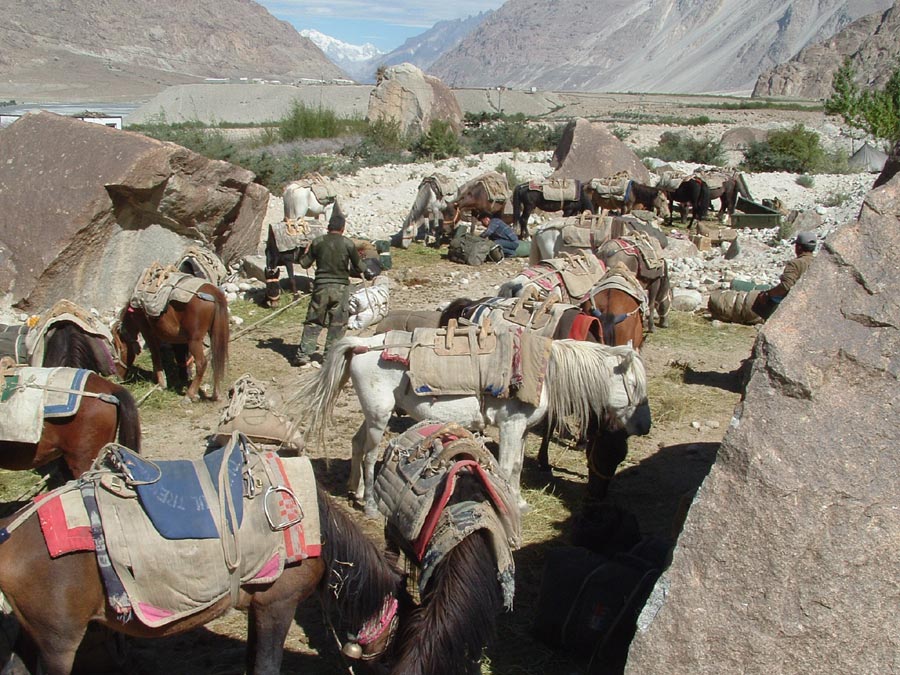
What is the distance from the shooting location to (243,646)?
158 inches

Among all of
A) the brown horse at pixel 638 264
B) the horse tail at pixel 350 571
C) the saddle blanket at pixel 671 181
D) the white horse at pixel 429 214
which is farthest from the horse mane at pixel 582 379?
the saddle blanket at pixel 671 181

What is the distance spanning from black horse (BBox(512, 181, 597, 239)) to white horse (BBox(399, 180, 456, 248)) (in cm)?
135

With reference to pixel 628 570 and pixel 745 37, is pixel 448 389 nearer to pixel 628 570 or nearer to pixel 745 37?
pixel 628 570

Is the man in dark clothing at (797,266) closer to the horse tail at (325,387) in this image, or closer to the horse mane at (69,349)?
the horse tail at (325,387)

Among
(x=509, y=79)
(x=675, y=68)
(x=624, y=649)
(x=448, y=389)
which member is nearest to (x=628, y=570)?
(x=624, y=649)

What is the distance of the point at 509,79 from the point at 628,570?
7162 inches

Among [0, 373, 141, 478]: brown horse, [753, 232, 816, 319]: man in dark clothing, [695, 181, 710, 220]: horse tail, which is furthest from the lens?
[695, 181, 710, 220]: horse tail

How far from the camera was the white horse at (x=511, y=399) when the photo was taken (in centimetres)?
473

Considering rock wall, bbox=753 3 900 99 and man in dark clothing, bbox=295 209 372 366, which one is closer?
man in dark clothing, bbox=295 209 372 366

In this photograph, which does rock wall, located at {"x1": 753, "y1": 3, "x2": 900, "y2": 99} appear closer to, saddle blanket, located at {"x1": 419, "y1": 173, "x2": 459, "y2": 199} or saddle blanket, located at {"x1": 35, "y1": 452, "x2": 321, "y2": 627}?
saddle blanket, located at {"x1": 419, "y1": 173, "x2": 459, "y2": 199}

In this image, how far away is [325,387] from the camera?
5.02 metres

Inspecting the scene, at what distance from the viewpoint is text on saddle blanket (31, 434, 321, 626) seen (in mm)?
2812

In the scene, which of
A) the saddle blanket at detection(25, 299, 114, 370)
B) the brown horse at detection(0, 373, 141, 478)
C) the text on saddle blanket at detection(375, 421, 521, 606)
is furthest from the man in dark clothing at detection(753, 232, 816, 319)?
the saddle blanket at detection(25, 299, 114, 370)

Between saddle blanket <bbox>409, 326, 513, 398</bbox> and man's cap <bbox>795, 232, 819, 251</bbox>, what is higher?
man's cap <bbox>795, 232, 819, 251</bbox>
